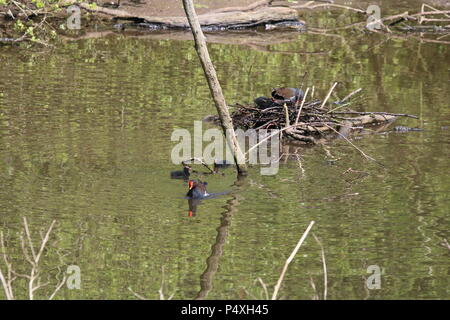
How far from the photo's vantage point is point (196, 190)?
9703 mm

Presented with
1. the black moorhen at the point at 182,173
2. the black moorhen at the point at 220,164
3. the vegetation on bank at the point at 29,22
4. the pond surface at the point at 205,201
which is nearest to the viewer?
the pond surface at the point at 205,201

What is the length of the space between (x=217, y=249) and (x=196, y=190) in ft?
3.98

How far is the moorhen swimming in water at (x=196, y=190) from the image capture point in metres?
A: 9.66

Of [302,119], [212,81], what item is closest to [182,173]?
[212,81]

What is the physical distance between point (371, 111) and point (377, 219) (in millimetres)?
5059

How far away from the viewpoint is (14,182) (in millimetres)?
10070

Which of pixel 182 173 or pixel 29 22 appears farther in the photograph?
pixel 29 22

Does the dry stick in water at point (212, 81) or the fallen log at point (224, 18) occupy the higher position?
the fallen log at point (224, 18)

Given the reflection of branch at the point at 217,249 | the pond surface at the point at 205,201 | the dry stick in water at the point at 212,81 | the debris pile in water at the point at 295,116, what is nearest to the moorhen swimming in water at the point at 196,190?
the pond surface at the point at 205,201

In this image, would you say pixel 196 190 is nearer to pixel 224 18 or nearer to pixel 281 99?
pixel 281 99

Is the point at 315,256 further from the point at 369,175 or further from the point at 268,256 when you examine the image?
the point at 369,175

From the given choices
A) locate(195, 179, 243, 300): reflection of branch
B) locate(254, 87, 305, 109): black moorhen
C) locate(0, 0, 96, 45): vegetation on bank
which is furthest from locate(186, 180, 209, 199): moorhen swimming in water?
locate(0, 0, 96, 45): vegetation on bank

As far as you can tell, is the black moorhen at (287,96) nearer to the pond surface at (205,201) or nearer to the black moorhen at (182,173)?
the pond surface at (205,201)

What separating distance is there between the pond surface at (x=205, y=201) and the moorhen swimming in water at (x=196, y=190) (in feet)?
0.31
